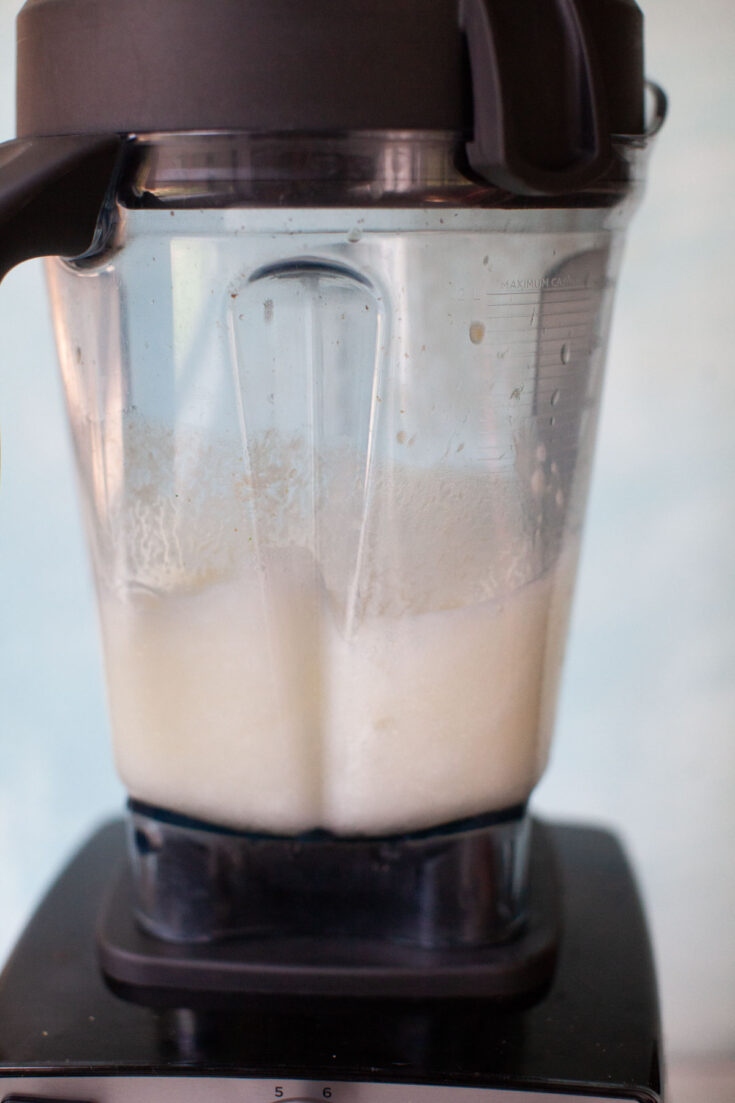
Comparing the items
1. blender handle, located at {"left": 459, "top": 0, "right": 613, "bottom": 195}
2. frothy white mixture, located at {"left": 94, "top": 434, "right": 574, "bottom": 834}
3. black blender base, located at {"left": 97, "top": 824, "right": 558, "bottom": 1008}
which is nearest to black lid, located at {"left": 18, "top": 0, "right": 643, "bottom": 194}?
blender handle, located at {"left": 459, "top": 0, "right": 613, "bottom": 195}

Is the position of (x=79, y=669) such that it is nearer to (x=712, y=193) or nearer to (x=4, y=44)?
(x=4, y=44)

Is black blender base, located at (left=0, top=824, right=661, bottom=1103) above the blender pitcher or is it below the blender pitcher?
below

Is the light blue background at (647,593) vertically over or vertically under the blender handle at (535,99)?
under

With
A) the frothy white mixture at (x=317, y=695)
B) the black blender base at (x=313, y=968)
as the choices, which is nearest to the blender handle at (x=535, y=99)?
the frothy white mixture at (x=317, y=695)

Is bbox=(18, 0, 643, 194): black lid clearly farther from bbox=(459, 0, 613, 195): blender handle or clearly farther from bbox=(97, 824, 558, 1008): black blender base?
bbox=(97, 824, 558, 1008): black blender base

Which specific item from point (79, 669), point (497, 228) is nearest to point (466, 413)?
point (497, 228)

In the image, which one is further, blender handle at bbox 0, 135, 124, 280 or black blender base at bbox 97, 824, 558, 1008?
black blender base at bbox 97, 824, 558, 1008

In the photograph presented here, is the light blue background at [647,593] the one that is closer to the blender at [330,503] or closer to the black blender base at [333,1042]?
the blender at [330,503]

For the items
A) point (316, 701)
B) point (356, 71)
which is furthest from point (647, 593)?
point (356, 71)
